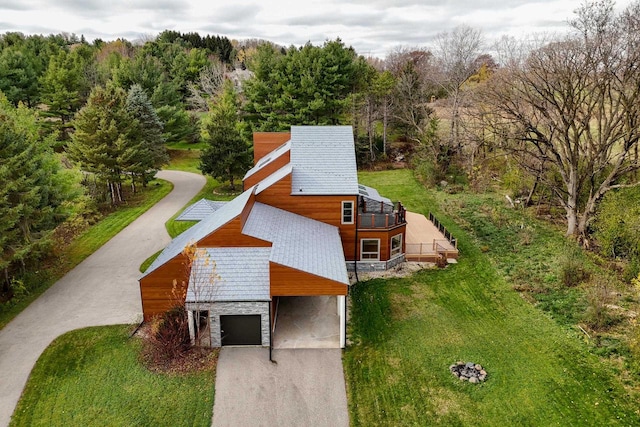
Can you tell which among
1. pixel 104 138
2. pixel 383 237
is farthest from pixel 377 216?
pixel 104 138

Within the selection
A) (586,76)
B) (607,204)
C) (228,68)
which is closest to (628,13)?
(586,76)

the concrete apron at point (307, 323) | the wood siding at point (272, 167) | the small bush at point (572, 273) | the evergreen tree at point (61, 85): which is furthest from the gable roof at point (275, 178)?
the evergreen tree at point (61, 85)

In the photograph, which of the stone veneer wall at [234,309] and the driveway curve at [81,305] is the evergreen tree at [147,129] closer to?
the driveway curve at [81,305]

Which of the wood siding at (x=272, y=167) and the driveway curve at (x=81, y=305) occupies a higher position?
the wood siding at (x=272, y=167)

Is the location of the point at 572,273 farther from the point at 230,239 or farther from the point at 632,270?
the point at 230,239

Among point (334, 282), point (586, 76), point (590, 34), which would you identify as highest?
point (590, 34)

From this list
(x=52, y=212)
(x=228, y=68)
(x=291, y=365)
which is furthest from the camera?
(x=228, y=68)

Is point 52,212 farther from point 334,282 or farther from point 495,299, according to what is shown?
point 495,299
